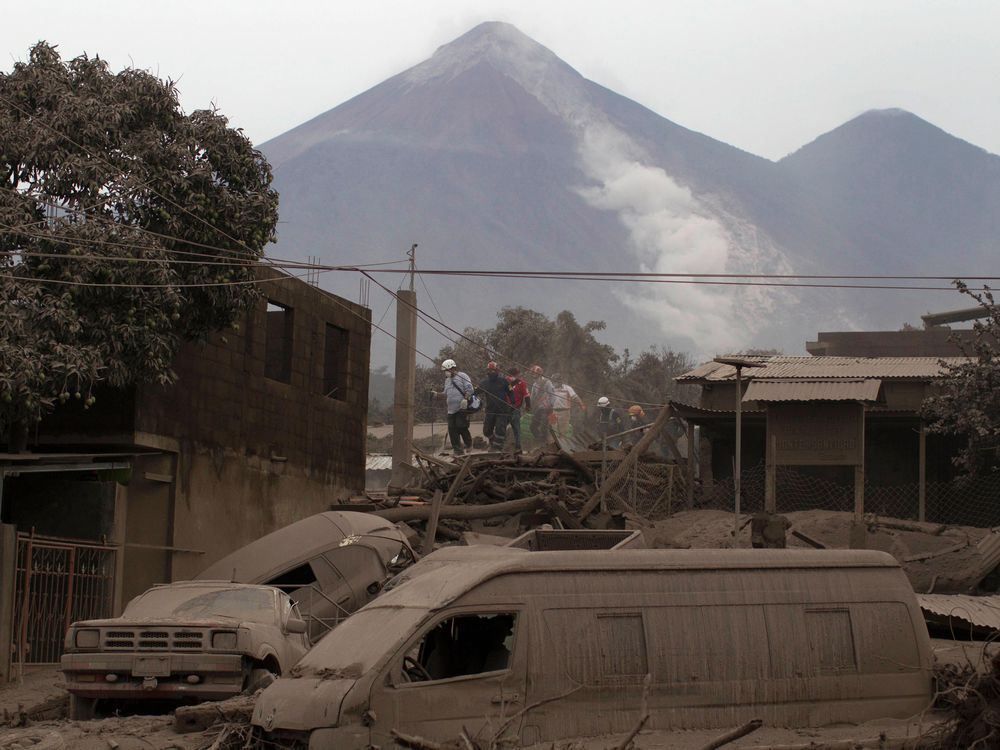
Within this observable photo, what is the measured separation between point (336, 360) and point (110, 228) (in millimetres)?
9714

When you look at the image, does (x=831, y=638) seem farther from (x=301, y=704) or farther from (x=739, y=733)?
(x=301, y=704)

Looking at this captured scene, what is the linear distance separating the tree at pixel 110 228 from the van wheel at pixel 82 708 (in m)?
5.04

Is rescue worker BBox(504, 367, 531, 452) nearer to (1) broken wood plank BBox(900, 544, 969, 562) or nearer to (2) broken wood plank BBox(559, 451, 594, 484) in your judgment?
(2) broken wood plank BBox(559, 451, 594, 484)

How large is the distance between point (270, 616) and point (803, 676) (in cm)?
562

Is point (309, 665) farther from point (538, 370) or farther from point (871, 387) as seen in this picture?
point (538, 370)

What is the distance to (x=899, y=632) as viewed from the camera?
373 inches

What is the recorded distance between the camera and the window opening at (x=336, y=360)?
88.5ft

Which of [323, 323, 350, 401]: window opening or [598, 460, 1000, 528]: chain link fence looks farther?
[323, 323, 350, 401]: window opening

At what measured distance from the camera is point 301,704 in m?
8.30

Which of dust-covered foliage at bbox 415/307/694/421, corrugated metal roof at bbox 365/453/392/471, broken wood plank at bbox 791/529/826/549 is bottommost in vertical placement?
broken wood plank at bbox 791/529/826/549

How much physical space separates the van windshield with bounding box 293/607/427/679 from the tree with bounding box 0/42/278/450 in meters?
8.15

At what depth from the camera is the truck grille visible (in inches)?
458

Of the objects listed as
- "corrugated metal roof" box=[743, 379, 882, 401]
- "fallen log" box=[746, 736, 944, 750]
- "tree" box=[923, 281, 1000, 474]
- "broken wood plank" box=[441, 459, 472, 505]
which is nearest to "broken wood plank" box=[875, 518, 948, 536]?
"tree" box=[923, 281, 1000, 474]

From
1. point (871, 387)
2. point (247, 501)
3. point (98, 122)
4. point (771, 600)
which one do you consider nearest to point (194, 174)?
point (98, 122)
